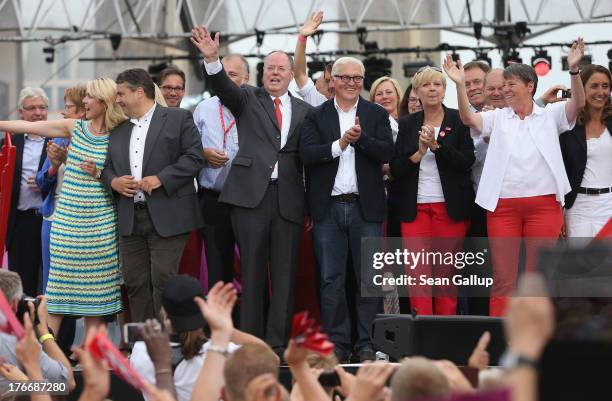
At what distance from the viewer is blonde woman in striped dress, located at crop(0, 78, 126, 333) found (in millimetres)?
7352

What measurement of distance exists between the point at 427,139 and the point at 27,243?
300cm

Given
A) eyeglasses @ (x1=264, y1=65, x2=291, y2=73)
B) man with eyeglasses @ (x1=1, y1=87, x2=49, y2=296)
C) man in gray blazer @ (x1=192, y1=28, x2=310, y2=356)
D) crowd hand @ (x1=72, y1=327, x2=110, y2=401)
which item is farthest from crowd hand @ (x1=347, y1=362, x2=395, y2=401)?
man with eyeglasses @ (x1=1, y1=87, x2=49, y2=296)

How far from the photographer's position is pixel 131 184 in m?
7.21

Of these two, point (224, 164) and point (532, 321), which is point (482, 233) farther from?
point (532, 321)

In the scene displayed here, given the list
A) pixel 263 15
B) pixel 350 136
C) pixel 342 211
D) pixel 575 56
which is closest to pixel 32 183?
pixel 342 211

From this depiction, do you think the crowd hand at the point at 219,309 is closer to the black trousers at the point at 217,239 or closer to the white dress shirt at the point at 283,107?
the white dress shirt at the point at 283,107

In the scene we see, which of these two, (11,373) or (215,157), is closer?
(11,373)

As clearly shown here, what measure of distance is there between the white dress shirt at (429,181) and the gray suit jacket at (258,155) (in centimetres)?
75

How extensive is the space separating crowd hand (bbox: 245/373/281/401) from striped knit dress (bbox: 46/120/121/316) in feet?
12.4

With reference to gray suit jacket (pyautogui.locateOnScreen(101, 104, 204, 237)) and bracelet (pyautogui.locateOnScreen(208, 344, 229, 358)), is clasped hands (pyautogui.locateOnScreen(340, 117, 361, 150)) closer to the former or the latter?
gray suit jacket (pyautogui.locateOnScreen(101, 104, 204, 237))

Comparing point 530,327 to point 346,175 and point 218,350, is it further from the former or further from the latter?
point 346,175

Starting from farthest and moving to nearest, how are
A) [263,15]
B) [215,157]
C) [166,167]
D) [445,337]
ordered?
[263,15] < [215,157] < [166,167] < [445,337]

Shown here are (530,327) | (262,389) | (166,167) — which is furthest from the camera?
(166,167)

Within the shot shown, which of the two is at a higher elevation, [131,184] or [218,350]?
[131,184]
